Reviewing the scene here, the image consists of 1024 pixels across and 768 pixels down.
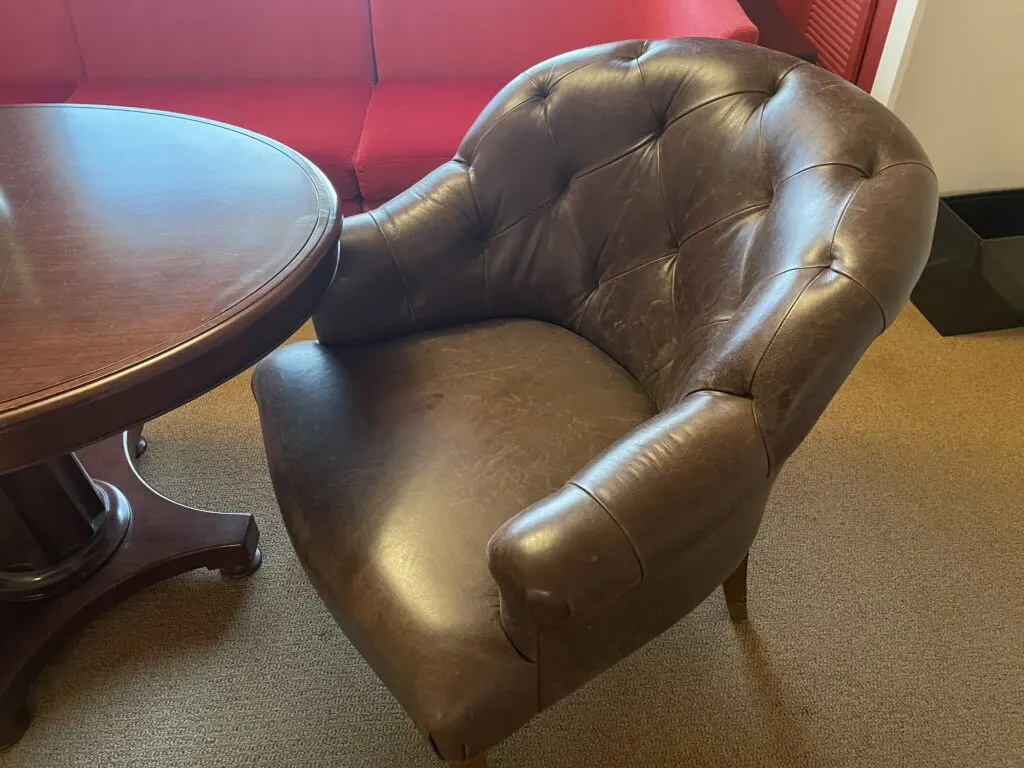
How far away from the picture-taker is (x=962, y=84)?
6.00 feet

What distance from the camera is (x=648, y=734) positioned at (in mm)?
1207

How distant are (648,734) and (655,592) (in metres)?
0.41

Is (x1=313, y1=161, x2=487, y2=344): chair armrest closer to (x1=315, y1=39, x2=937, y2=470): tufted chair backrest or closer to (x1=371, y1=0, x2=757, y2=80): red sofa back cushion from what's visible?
(x1=315, y1=39, x2=937, y2=470): tufted chair backrest

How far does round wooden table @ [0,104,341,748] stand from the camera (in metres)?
0.83

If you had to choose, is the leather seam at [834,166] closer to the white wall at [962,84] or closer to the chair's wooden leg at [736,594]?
the chair's wooden leg at [736,594]

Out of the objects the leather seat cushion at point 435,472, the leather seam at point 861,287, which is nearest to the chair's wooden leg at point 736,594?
the leather seat cushion at point 435,472

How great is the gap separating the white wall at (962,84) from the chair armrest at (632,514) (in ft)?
4.56

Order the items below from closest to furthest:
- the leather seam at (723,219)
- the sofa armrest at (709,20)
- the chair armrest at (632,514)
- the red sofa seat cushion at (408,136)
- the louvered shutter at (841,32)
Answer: the chair armrest at (632,514) → the leather seam at (723,219) → the sofa armrest at (709,20) → the red sofa seat cushion at (408,136) → the louvered shutter at (841,32)

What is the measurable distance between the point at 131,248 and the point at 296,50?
127 cm

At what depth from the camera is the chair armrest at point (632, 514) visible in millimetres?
728

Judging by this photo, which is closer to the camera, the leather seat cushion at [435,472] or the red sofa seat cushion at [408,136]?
the leather seat cushion at [435,472]

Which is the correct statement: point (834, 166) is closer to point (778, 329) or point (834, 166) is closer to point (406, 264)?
point (778, 329)

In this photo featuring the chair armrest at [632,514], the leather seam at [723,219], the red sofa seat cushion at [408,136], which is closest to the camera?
the chair armrest at [632,514]

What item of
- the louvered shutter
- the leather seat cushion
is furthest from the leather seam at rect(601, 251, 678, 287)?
the louvered shutter
